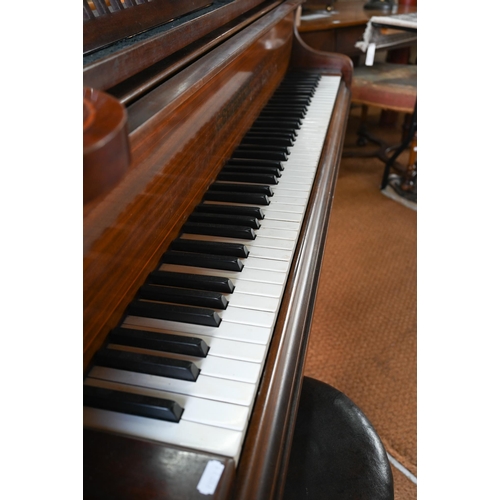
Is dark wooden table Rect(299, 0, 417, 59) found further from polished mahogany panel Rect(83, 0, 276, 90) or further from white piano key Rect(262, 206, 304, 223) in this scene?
white piano key Rect(262, 206, 304, 223)

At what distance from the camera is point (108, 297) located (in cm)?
75

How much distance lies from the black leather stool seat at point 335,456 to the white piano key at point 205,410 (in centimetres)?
37

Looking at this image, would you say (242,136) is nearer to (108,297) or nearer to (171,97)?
(171,97)

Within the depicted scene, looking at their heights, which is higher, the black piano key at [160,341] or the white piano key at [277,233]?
the white piano key at [277,233]

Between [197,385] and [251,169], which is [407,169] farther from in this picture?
[197,385]

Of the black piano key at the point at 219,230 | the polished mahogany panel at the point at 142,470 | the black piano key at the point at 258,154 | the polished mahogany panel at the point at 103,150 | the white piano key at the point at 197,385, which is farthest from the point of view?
the black piano key at the point at 258,154

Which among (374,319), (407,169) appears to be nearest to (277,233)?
(374,319)

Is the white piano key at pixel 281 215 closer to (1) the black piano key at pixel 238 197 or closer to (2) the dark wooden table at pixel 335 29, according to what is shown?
(1) the black piano key at pixel 238 197

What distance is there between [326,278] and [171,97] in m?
1.67

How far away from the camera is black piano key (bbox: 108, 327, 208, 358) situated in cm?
72

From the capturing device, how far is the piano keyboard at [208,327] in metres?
0.63

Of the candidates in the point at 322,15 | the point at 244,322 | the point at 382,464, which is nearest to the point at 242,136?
the point at 244,322

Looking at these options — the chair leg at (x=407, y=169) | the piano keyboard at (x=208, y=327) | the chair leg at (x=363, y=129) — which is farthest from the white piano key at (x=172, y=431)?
the chair leg at (x=363, y=129)
